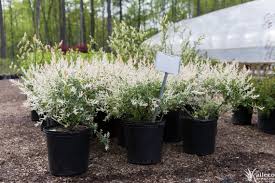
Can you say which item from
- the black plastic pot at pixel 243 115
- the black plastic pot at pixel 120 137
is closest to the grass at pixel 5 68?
the black plastic pot at pixel 243 115

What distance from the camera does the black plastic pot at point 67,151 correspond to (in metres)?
2.78

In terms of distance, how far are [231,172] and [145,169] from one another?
0.74m

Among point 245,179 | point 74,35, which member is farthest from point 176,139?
point 74,35

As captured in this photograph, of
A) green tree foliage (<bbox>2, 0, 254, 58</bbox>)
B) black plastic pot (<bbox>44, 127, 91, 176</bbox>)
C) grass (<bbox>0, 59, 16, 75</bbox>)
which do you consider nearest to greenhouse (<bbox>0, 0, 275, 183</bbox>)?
black plastic pot (<bbox>44, 127, 91, 176</bbox>)

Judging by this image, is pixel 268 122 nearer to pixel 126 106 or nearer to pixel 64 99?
pixel 126 106

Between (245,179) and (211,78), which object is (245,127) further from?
(245,179)

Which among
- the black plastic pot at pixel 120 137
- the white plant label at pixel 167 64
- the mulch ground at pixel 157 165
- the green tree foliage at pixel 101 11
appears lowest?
the mulch ground at pixel 157 165

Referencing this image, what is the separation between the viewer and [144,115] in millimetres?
3191

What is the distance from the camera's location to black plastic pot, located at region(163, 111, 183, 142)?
3854 millimetres

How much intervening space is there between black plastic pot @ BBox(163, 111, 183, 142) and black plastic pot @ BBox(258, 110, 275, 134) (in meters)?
1.16

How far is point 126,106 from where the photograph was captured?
311cm

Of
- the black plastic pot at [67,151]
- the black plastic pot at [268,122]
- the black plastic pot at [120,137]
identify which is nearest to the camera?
the black plastic pot at [67,151]

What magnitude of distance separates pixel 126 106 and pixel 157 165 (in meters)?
0.60

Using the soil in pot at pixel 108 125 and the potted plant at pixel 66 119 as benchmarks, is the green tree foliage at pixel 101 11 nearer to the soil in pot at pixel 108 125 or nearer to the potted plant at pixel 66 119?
the soil in pot at pixel 108 125
